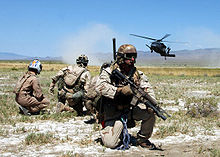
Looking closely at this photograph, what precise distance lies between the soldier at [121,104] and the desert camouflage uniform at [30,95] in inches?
136

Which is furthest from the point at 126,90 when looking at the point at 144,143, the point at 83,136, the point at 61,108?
the point at 61,108

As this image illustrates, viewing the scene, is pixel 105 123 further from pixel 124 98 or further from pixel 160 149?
pixel 160 149

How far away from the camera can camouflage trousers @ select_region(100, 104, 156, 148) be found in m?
5.52

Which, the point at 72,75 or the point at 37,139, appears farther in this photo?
the point at 72,75

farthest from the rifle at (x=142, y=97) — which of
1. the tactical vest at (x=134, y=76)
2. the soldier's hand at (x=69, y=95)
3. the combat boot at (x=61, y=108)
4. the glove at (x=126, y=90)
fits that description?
the combat boot at (x=61, y=108)

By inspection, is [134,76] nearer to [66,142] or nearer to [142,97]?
[142,97]

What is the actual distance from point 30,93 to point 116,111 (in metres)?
3.96

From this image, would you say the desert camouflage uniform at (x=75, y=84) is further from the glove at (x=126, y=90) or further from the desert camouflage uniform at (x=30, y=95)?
the glove at (x=126, y=90)

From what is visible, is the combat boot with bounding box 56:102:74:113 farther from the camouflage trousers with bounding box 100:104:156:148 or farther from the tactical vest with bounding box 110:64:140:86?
the tactical vest with bounding box 110:64:140:86

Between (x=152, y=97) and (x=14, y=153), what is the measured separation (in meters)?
2.69

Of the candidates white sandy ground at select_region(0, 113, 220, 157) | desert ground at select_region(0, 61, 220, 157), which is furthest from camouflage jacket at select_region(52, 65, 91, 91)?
white sandy ground at select_region(0, 113, 220, 157)

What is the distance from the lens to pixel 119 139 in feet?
18.5

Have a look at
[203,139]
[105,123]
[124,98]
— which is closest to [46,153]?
[105,123]

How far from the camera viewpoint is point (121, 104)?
553 centimetres
